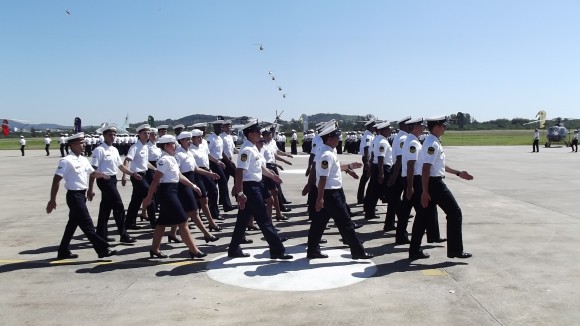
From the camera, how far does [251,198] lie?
6754 millimetres

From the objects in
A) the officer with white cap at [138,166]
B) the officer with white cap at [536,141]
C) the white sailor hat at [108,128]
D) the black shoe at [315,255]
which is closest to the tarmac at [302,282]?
the black shoe at [315,255]

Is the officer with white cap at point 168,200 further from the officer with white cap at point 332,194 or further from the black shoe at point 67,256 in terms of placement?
the officer with white cap at point 332,194

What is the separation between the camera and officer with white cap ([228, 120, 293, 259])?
6.62m

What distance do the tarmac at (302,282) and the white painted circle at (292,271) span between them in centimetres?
1

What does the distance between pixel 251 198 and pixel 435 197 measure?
8.11ft

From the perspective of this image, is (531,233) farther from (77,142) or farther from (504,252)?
(77,142)

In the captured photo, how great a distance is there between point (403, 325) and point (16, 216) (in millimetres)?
9308

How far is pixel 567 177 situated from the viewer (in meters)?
17.0

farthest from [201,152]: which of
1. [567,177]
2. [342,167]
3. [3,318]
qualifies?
[567,177]

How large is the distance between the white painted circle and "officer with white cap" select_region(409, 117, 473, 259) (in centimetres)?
86

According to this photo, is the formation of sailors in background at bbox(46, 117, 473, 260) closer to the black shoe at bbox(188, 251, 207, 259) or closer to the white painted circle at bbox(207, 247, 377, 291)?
the black shoe at bbox(188, 251, 207, 259)

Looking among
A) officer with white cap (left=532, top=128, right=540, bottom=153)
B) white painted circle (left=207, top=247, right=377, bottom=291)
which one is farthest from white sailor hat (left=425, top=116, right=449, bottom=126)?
officer with white cap (left=532, top=128, right=540, bottom=153)

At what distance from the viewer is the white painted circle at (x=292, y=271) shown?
5.68 meters

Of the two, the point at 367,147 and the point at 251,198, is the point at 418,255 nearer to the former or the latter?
the point at 251,198
